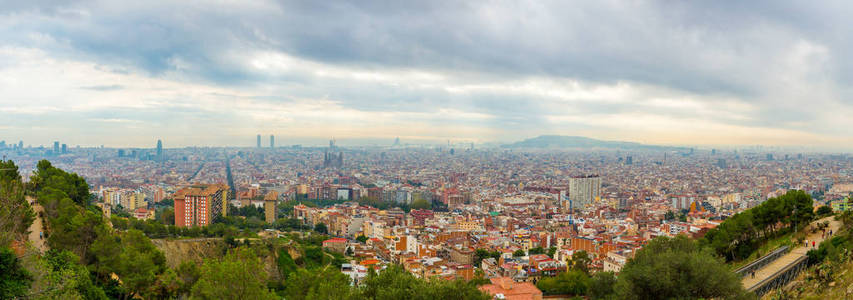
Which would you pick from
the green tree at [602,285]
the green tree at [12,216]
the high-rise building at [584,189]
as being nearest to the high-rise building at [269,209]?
the green tree at [12,216]

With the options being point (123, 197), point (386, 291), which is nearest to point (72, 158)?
point (123, 197)

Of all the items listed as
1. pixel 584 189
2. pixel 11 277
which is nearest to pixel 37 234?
pixel 11 277

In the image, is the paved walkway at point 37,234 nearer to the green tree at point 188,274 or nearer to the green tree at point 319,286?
the green tree at point 188,274

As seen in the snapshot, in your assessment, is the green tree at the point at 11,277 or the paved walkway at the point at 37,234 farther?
the paved walkway at the point at 37,234

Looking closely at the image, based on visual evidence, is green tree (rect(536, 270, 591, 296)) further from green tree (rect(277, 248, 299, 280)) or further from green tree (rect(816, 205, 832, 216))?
green tree (rect(277, 248, 299, 280))

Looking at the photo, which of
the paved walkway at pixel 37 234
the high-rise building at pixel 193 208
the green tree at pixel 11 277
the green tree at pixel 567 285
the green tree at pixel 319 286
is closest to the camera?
the green tree at pixel 11 277

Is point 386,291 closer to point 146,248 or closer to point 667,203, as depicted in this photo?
point 146,248

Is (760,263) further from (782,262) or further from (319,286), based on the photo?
(319,286)
